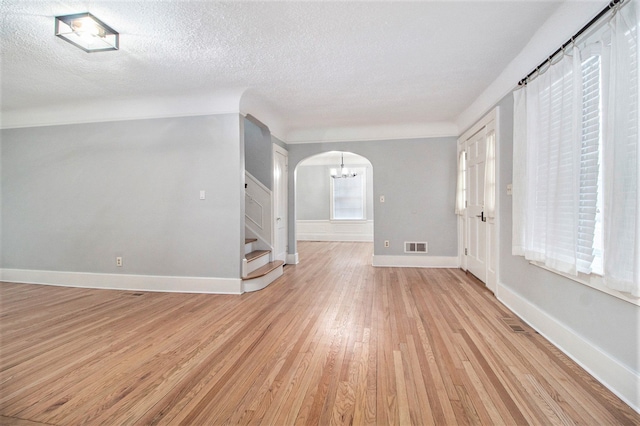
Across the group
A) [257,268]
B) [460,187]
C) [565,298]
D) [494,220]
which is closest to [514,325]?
[565,298]

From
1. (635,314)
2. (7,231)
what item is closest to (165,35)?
(635,314)

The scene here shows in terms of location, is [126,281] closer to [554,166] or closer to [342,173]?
[554,166]

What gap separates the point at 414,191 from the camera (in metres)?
5.41

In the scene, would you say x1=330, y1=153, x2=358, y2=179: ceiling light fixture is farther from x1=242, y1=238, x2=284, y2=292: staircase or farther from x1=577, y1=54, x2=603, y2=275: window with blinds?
x1=577, y1=54, x2=603, y2=275: window with blinds

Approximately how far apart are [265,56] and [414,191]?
142 inches

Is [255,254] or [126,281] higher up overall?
[255,254]

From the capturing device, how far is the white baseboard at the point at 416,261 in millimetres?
5270

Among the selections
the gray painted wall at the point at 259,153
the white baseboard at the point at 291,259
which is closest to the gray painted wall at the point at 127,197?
the gray painted wall at the point at 259,153

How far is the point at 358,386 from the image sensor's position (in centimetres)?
180

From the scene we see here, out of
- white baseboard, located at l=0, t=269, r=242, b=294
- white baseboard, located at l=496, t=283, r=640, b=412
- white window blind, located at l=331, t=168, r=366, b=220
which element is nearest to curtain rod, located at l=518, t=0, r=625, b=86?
white baseboard, located at l=496, t=283, r=640, b=412

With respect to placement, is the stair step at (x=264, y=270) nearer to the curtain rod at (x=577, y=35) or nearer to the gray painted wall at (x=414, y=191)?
the gray painted wall at (x=414, y=191)

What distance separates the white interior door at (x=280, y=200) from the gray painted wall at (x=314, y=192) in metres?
3.62

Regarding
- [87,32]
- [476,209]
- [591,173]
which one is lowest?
[476,209]

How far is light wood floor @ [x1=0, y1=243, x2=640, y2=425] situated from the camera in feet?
5.16
